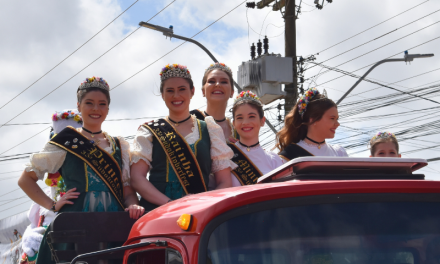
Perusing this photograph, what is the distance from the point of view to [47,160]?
343 centimetres

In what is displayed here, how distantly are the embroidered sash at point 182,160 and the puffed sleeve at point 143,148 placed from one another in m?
0.06

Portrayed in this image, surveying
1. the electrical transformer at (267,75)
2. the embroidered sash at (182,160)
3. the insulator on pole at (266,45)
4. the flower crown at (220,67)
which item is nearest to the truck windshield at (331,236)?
the embroidered sash at (182,160)

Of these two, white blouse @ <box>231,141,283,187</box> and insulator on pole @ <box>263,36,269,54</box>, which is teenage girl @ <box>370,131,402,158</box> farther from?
insulator on pole @ <box>263,36,269,54</box>

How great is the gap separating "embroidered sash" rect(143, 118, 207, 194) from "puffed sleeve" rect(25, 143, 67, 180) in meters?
0.65

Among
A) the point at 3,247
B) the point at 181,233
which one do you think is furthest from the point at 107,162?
the point at 3,247

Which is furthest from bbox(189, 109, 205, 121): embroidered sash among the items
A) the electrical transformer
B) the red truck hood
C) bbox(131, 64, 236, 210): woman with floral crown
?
the electrical transformer

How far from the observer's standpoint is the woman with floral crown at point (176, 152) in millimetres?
3477

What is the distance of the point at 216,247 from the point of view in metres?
1.76

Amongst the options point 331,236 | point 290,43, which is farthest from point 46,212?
point 290,43

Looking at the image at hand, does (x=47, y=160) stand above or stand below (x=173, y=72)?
below

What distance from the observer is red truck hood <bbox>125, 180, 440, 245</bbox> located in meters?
1.81

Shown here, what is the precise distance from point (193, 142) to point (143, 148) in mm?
358

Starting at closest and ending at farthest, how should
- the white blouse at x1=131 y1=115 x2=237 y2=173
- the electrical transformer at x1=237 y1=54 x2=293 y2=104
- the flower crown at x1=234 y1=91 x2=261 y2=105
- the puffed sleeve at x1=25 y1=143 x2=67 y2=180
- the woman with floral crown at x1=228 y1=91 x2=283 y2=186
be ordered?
the puffed sleeve at x1=25 y1=143 x2=67 y2=180
the white blouse at x1=131 y1=115 x2=237 y2=173
the woman with floral crown at x1=228 y1=91 x2=283 y2=186
the flower crown at x1=234 y1=91 x2=261 y2=105
the electrical transformer at x1=237 y1=54 x2=293 y2=104

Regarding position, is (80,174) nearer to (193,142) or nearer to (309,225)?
(193,142)
